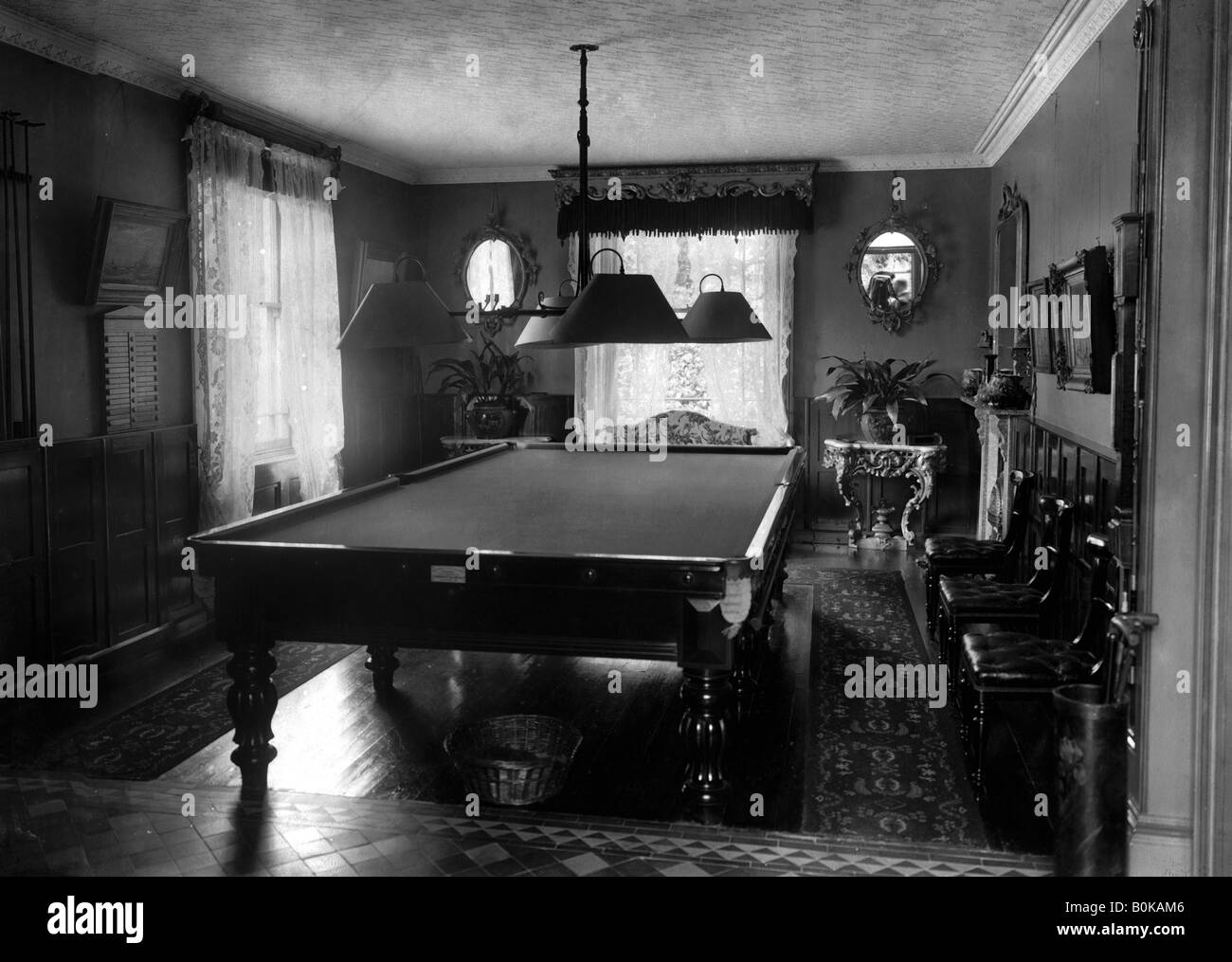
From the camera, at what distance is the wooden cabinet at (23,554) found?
449cm

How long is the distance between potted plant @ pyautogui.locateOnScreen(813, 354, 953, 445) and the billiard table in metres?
3.96

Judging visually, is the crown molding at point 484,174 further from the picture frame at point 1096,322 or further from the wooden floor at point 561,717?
the picture frame at point 1096,322

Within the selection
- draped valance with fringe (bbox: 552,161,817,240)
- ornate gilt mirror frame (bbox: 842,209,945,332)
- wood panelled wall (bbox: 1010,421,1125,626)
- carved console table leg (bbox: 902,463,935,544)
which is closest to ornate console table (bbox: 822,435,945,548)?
carved console table leg (bbox: 902,463,935,544)

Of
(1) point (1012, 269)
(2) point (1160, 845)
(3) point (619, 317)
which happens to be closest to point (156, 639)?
(3) point (619, 317)

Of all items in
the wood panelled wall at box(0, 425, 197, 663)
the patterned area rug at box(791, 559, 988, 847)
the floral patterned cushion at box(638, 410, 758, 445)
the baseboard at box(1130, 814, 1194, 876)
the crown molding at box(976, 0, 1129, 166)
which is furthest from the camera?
the floral patterned cushion at box(638, 410, 758, 445)

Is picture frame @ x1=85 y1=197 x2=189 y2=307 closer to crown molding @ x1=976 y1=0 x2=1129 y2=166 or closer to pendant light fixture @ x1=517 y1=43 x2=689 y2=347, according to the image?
pendant light fixture @ x1=517 y1=43 x2=689 y2=347

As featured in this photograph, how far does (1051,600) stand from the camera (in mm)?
4379

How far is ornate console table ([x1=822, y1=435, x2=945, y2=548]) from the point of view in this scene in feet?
25.5

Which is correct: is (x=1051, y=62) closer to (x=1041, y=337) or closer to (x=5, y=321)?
(x=1041, y=337)

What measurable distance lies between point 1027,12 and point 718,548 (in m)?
2.86

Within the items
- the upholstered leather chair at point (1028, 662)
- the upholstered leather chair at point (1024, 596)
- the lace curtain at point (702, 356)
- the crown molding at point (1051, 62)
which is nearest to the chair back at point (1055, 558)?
the upholstered leather chair at point (1024, 596)

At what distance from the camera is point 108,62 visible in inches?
200

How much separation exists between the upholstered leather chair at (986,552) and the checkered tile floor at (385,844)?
7.69ft

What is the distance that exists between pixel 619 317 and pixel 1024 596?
2130mm
